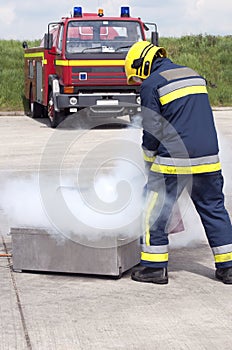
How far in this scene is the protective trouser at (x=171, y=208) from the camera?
5086 mm

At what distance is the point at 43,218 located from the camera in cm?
611

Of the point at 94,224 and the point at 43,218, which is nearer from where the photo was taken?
the point at 94,224

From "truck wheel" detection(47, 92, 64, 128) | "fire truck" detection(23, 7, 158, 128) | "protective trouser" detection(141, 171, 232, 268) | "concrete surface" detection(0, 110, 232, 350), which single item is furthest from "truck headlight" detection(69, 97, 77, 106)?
"protective trouser" detection(141, 171, 232, 268)

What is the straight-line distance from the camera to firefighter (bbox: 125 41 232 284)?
4.99m

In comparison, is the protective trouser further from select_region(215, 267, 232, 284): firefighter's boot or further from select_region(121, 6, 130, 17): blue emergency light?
select_region(121, 6, 130, 17): blue emergency light

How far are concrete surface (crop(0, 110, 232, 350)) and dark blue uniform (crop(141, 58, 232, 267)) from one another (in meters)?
0.30

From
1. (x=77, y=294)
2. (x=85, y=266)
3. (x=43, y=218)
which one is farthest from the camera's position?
(x=43, y=218)

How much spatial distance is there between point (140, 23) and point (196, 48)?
40.4 ft

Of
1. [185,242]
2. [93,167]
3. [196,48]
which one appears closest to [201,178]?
[185,242]

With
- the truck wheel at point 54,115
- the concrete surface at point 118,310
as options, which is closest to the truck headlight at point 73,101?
the truck wheel at point 54,115

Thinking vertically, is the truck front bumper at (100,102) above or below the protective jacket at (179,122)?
below

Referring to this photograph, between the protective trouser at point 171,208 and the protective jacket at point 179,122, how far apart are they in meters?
0.07

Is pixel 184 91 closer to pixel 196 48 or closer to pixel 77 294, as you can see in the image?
pixel 77 294

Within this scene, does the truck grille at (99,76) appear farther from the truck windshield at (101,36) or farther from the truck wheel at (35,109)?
the truck wheel at (35,109)
